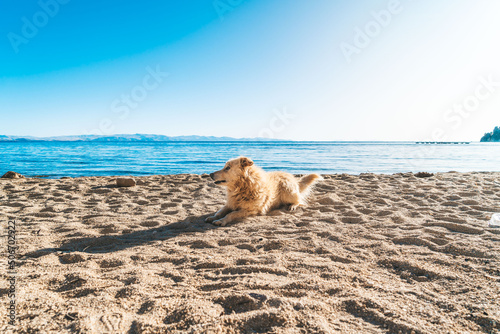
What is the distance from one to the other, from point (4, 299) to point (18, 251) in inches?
55.7

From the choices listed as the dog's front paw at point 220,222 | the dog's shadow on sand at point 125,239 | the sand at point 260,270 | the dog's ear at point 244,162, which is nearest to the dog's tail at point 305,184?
the sand at point 260,270

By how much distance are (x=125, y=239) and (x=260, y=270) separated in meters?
2.16

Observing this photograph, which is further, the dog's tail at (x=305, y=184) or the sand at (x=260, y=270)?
the dog's tail at (x=305, y=184)

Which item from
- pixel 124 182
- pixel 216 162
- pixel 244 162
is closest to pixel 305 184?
pixel 244 162

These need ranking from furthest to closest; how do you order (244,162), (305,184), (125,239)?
(305,184) → (244,162) → (125,239)

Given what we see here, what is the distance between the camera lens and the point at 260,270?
101 inches

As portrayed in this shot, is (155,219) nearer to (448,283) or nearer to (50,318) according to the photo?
(50,318)

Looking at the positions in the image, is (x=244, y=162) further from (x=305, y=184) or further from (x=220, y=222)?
(x=305, y=184)

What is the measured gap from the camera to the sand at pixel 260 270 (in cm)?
175

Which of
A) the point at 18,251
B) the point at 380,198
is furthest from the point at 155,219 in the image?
the point at 380,198

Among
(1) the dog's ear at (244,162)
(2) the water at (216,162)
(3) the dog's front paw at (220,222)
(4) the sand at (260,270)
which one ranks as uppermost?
(1) the dog's ear at (244,162)

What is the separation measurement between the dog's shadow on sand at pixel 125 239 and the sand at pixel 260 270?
0.05 ft

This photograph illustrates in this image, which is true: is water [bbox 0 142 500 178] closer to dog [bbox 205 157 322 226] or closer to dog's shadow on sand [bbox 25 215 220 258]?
dog [bbox 205 157 322 226]

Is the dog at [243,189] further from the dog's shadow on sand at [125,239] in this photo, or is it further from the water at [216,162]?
the water at [216,162]
